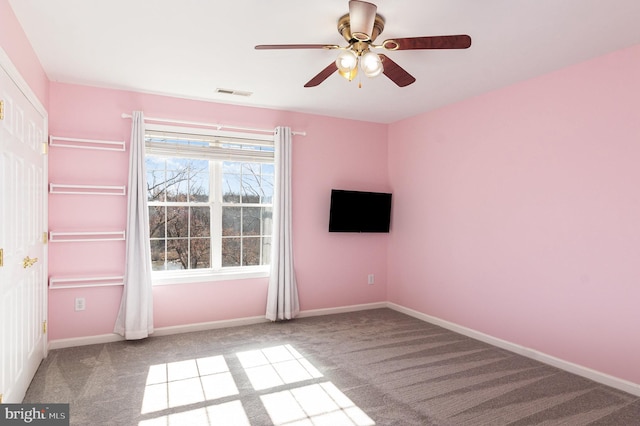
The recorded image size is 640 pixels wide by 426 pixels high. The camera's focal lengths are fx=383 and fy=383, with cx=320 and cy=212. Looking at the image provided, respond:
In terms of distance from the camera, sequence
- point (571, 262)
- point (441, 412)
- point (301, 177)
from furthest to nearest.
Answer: point (301, 177), point (571, 262), point (441, 412)

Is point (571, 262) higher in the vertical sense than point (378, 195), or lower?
lower

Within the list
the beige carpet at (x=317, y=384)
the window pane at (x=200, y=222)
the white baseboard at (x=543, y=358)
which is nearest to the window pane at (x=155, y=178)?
the window pane at (x=200, y=222)

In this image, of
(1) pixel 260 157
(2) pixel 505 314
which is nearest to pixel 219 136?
(1) pixel 260 157

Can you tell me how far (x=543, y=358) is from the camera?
11.1ft

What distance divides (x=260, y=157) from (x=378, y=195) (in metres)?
1.61

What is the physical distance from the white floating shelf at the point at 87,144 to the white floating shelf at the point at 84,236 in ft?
2.73

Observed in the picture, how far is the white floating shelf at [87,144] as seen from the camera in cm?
360

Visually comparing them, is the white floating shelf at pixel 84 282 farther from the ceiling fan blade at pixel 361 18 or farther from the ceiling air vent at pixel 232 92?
the ceiling fan blade at pixel 361 18

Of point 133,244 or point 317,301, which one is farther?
point 317,301

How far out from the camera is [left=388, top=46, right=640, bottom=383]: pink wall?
287 centimetres

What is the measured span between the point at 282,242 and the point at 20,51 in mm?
2896

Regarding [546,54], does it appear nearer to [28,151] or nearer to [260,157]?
[260,157]

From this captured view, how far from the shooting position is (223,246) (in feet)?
14.9

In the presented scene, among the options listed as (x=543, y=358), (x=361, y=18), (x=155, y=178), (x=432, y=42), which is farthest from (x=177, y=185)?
(x=543, y=358)
